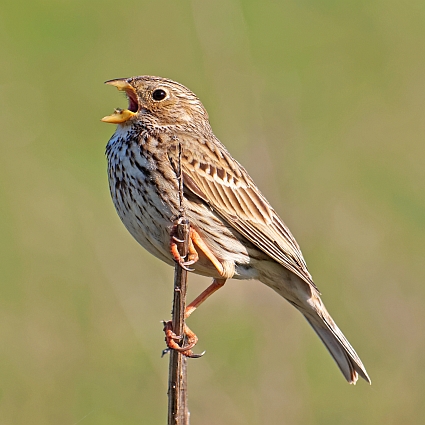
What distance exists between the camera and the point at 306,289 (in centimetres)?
512

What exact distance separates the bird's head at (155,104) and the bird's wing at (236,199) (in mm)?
204

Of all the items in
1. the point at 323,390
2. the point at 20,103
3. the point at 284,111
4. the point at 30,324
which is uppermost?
the point at 20,103

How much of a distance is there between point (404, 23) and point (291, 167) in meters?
4.89

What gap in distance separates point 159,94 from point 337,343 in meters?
1.76

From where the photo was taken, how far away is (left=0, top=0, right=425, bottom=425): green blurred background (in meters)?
6.23

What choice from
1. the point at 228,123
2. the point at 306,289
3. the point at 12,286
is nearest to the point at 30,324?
the point at 12,286

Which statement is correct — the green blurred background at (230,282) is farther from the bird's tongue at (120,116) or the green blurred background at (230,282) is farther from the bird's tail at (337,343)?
the bird's tongue at (120,116)

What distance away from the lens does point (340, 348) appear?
5.21 m

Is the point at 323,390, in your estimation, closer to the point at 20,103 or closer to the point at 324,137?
the point at 324,137

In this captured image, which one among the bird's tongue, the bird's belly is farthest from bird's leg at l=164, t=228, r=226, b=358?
the bird's tongue

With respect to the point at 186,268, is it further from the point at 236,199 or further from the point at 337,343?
the point at 337,343

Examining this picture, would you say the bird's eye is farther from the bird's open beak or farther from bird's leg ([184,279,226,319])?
bird's leg ([184,279,226,319])

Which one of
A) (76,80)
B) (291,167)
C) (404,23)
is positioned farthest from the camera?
(404,23)

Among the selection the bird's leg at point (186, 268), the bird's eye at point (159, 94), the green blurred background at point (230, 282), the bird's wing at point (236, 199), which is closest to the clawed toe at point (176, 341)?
the bird's leg at point (186, 268)
